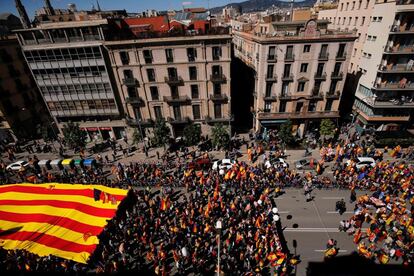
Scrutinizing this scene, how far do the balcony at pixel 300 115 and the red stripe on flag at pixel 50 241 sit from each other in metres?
30.4

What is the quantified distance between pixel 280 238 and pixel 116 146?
31.7m

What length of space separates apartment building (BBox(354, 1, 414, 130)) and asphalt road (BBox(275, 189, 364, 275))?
60.1ft

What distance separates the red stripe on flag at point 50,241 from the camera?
777 inches

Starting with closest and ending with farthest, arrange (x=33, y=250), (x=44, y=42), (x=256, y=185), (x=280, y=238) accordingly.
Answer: (x=33, y=250) < (x=280, y=238) < (x=256, y=185) < (x=44, y=42)

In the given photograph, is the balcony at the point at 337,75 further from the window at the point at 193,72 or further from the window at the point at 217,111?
the window at the point at 193,72

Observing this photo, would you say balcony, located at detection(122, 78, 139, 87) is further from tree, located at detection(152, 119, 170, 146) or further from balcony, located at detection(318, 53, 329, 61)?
balcony, located at detection(318, 53, 329, 61)

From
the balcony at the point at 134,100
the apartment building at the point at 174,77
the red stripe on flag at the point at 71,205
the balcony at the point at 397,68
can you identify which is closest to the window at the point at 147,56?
the apartment building at the point at 174,77

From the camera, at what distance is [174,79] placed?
1444 inches

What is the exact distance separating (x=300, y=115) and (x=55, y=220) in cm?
3636

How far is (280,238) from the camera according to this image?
2288cm

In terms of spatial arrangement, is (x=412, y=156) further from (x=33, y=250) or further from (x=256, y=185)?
(x=33, y=250)

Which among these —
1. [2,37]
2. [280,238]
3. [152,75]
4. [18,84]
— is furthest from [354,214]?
[2,37]

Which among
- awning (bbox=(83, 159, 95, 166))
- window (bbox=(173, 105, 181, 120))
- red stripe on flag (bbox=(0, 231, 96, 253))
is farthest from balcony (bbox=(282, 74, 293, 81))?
red stripe on flag (bbox=(0, 231, 96, 253))

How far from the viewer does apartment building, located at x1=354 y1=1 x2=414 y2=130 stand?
107 feet
